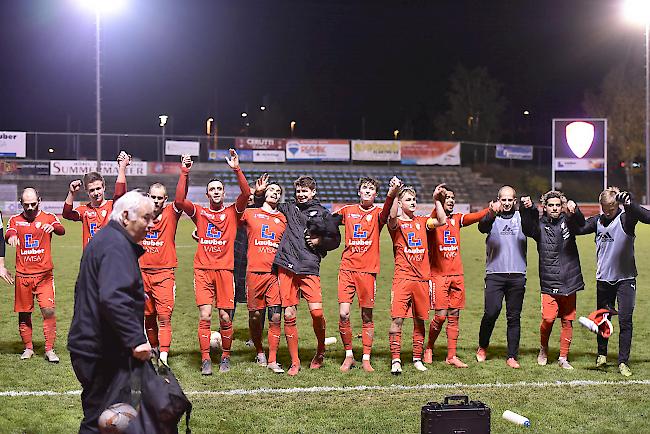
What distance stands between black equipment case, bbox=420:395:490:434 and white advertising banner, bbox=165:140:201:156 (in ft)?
130

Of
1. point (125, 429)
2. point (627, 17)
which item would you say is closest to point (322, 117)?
point (627, 17)

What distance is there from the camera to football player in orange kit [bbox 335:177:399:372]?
8.48 meters

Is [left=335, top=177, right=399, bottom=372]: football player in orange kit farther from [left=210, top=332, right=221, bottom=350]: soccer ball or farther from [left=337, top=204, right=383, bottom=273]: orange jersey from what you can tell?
→ [left=210, top=332, right=221, bottom=350]: soccer ball

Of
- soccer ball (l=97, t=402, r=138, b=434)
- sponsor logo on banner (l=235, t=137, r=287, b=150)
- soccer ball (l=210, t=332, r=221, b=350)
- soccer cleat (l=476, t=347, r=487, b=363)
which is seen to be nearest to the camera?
soccer ball (l=97, t=402, r=138, b=434)

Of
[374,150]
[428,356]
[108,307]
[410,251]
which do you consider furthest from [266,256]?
[374,150]

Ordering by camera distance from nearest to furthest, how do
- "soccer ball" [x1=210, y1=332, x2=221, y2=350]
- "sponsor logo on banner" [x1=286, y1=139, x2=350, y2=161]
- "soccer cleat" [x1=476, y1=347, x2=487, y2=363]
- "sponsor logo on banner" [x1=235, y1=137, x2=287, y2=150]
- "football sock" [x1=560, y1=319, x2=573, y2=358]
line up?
"football sock" [x1=560, y1=319, x2=573, y2=358] < "soccer cleat" [x1=476, y1=347, x2=487, y2=363] < "soccer ball" [x1=210, y1=332, x2=221, y2=350] < "sponsor logo on banner" [x1=235, y1=137, x2=287, y2=150] < "sponsor logo on banner" [x1=286, y1=139, x2=350, y2=161]

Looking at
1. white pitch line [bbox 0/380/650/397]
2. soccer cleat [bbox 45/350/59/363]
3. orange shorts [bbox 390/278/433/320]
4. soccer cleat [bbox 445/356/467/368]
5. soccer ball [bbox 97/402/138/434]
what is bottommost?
white pitch line [bbox 0/380/650/397]

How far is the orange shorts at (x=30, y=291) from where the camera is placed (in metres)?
8.94

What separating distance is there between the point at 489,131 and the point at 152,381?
70695 millimetres

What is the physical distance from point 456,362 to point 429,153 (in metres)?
40.8

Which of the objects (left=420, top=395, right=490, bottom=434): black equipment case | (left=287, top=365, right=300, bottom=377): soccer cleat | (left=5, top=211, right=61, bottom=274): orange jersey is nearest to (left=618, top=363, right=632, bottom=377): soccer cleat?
(left=287, top=365, right=300, bottom=377): soccer cleat

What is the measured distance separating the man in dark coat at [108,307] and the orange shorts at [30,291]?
480cm

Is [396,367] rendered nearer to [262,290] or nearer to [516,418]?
[262,290]

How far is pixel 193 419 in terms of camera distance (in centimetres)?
649
